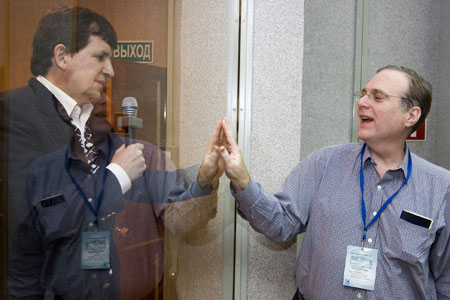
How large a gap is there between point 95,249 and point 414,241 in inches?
36.0

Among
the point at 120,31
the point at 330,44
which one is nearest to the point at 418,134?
the point at 330,44

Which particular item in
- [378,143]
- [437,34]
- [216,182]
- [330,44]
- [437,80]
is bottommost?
[216,182]

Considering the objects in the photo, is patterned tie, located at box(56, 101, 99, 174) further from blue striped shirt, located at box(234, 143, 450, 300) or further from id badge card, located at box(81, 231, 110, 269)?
blue striped shirt, located at box(234, 143, 450, 300)

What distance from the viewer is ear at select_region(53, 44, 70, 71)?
553mm

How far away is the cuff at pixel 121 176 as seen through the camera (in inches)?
27.1

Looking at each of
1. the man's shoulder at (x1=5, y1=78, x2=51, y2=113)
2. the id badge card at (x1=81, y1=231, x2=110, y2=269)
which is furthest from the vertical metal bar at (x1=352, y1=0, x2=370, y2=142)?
the man's shoulder at (x1=5, y1=78, x2=51, y2=113)

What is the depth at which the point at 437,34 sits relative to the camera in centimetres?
218

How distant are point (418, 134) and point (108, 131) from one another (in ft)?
6.87

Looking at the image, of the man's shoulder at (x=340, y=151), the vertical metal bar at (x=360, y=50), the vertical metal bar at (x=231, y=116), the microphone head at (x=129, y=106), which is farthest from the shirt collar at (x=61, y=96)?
the vertical metal bar at (x=360, y=50)

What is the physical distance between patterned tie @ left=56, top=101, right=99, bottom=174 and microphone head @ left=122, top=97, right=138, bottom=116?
90mm

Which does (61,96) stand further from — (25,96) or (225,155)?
(225,155)

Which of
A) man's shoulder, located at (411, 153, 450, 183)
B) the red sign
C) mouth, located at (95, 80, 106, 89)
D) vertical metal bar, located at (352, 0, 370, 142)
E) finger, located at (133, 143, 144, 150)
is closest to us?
mouth, located at (95, 80, 106, 89)

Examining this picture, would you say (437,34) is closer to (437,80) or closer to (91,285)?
(437,80)

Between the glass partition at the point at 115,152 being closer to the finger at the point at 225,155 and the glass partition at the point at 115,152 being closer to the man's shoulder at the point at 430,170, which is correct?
the finger at the point at 225,155
